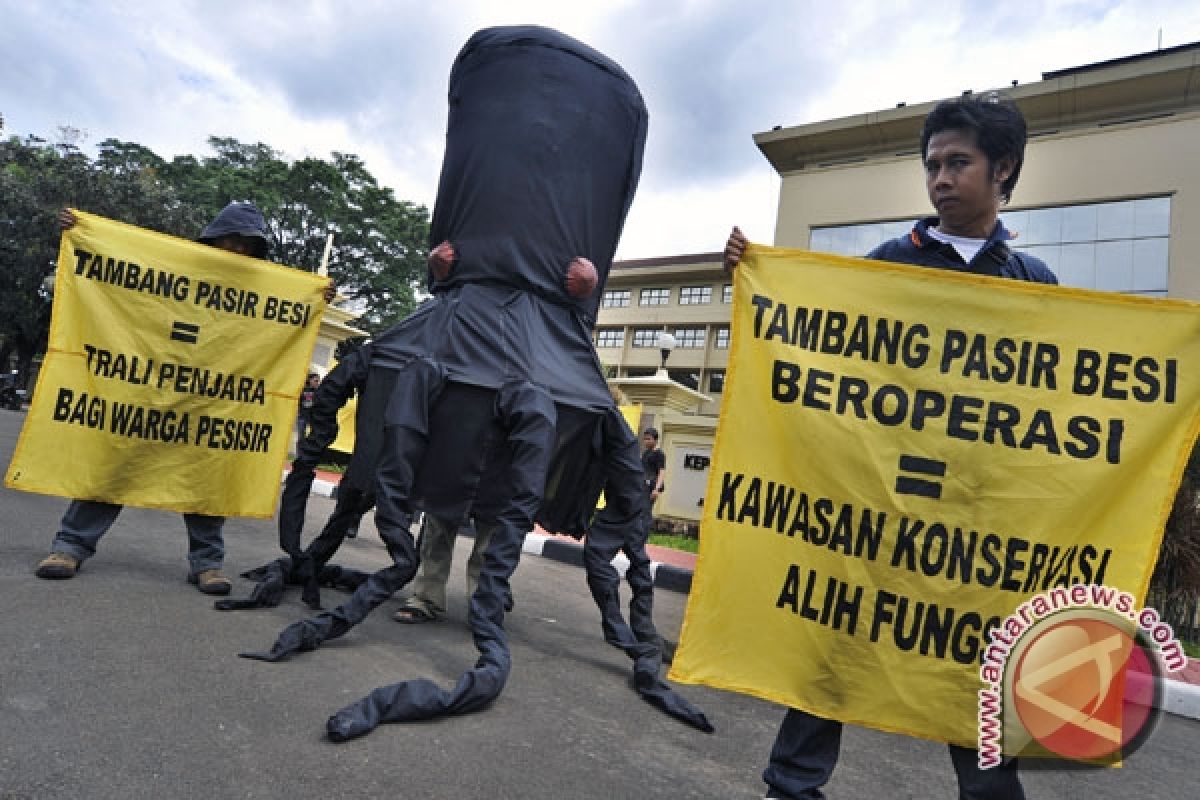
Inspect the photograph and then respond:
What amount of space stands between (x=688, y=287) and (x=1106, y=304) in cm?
3309

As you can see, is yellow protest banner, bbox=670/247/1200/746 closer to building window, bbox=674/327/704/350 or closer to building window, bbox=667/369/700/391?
building window, bbox=667/369/700/391

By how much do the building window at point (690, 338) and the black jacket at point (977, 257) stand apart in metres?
31.8

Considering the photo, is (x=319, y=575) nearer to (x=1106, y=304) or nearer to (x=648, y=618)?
(x=648, y=618)

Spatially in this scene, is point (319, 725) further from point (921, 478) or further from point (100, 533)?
point (100, 533)

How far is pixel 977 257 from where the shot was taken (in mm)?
2074

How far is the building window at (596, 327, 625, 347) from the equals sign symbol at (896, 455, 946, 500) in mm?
34882

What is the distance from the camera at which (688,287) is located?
34.5 m

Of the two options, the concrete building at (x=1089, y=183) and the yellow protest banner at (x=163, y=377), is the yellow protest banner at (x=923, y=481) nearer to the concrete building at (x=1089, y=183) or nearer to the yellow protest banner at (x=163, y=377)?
the yellow protest banner at (x=163, y=377)

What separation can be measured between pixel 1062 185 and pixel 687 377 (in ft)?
64.8

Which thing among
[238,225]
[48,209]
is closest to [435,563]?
[238,225]

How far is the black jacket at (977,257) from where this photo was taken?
2.08 metres

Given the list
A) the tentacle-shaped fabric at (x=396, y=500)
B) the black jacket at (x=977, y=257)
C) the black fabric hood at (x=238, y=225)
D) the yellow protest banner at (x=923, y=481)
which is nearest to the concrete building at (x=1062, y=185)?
the black fabric hood at (x=238, y=225)

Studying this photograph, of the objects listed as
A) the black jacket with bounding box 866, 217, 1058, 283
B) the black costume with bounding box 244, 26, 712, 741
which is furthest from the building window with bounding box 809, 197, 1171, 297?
the black jacket with bounding box 866, 217, 1058, 283

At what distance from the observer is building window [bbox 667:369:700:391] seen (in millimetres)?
33531
